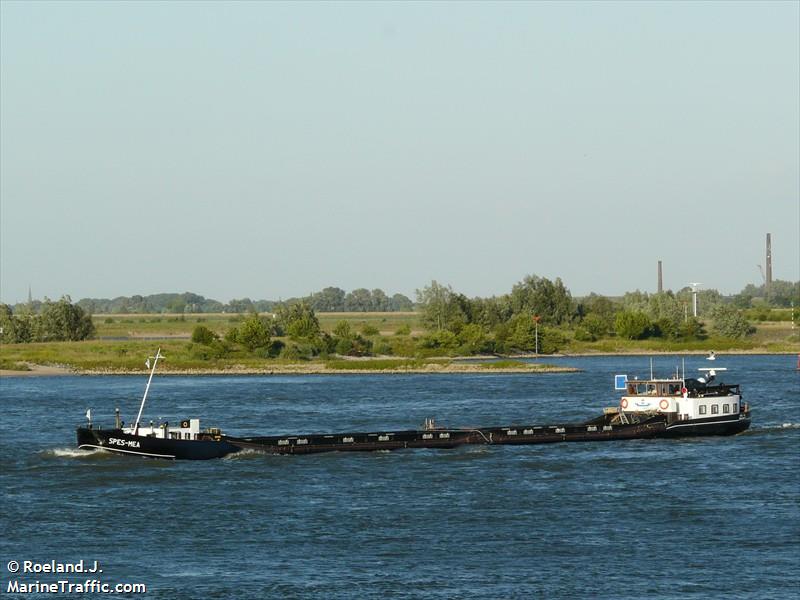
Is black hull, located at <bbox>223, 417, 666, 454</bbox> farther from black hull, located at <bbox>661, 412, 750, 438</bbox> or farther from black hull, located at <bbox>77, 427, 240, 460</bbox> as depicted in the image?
black hull, located at <bbox>77, 427, 240, 460</bbox>

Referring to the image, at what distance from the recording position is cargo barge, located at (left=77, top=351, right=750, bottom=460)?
75812 mm

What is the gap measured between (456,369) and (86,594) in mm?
135667

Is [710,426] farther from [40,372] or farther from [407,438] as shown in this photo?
[40,372]

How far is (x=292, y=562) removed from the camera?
49.6 m

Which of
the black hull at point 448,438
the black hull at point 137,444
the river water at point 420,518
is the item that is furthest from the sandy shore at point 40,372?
the black hull at point 448,438

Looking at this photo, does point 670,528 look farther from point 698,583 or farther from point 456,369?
point 456,369

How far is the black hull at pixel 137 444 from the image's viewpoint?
2970 inches

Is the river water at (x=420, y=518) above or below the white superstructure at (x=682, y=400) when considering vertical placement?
below

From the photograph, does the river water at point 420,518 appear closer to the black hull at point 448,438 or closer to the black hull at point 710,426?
the black hull at point 448,438

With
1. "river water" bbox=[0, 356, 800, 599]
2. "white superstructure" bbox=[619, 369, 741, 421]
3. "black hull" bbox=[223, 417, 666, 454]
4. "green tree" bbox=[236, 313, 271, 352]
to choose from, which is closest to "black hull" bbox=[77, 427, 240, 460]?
"river water" bbox=[0, 356, 800, 599]

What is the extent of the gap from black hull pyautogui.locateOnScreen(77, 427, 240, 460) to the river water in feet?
3.33

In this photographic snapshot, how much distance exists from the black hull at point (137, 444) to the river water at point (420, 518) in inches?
39.9

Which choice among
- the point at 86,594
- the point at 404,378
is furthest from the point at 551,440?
the point at 404,378

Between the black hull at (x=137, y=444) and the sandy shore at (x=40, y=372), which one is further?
the sandy shore at (x=40, y=372)
